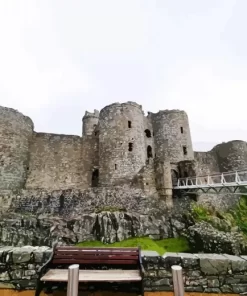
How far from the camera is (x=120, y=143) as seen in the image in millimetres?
20156

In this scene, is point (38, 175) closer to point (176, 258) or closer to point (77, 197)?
point (77, 197)

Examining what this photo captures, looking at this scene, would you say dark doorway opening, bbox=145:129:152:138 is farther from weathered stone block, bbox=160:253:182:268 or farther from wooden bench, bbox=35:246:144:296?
wooden bench, bbox=35:246:144:296

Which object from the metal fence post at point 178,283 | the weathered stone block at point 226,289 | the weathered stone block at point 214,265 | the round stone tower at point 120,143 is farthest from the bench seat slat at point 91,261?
the round stone tower at point 120,143

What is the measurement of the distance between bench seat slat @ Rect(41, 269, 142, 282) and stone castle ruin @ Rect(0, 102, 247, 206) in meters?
13.5

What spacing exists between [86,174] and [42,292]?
19.4 metres

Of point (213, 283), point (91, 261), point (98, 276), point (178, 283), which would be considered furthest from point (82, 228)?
point (178, 283)

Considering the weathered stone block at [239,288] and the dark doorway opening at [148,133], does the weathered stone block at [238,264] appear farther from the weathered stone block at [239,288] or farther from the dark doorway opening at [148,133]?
the dark doorway opening at [148,133]

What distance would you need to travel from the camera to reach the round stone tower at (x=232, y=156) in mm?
25766

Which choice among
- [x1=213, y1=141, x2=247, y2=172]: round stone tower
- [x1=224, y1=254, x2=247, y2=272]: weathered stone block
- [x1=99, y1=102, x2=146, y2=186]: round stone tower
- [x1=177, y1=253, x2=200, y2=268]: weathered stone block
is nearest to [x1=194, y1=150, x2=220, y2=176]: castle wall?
[x1=213, y1=141, x2=247, y2=172]: round stone tower

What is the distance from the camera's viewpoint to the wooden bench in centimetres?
317

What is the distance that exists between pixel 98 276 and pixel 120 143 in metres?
17.3

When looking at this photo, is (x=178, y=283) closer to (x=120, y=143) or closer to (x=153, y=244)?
(x=153, y=244)

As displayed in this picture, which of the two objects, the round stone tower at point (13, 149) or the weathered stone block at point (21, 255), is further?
the round stone tower at point (13, 149)

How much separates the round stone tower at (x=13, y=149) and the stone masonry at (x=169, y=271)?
52.8ft
